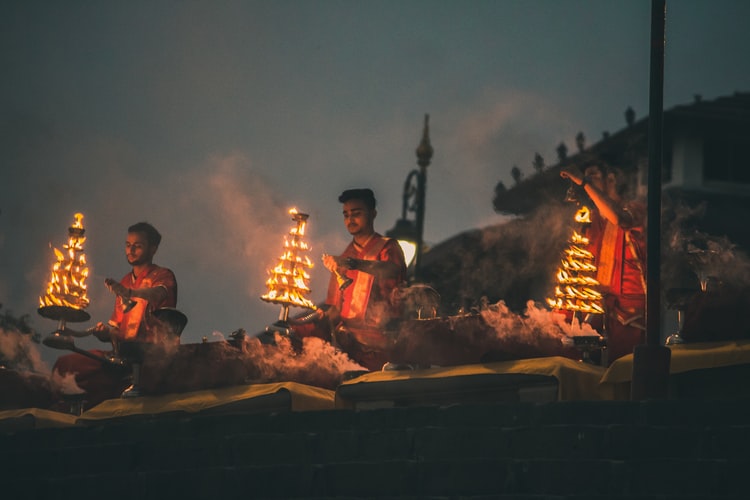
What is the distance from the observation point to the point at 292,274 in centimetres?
1709

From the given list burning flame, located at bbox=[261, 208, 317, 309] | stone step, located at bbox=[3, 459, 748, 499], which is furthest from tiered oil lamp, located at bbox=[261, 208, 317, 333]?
stone step, located at bbox=[3, 459, 748, 499]

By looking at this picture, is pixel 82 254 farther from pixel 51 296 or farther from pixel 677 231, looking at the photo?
pixel 677 231

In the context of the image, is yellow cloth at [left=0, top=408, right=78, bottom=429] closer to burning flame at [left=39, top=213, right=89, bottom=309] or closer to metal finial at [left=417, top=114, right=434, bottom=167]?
burning flame at [left=39, top=213, right=89, bottom=309]

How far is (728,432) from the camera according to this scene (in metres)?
11.4

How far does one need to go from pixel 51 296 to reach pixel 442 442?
7293 millimetres

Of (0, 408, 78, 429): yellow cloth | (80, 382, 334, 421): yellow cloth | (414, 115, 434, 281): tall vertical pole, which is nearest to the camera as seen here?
(80, 382, 334, 421): yellow cloth

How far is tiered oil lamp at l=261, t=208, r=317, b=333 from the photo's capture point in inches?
670

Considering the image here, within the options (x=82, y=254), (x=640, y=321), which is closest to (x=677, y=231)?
(x=640, y=321)

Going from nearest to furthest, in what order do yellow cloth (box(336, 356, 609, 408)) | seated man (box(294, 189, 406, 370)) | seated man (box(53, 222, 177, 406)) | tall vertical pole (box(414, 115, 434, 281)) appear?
yellow cloth (box(336, 356, 609, 408)) → seated man (box(294, 189, 406, 370)) → seated man (box(53, 222, 177, 406)) → tall vertical pole (box(414, 115, 434, 281))

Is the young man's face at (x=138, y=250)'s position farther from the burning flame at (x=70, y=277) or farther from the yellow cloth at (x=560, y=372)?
the yellow cloth at (x=560, y=372)

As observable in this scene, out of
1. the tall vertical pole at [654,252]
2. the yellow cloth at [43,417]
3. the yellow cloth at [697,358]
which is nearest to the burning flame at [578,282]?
A: the yellow cloth at [697,358]

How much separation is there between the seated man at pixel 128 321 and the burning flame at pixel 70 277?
44 cm

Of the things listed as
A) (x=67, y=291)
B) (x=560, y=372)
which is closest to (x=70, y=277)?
(x=67, y=291)

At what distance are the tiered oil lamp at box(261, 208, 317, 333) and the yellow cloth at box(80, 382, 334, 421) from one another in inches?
40.0
